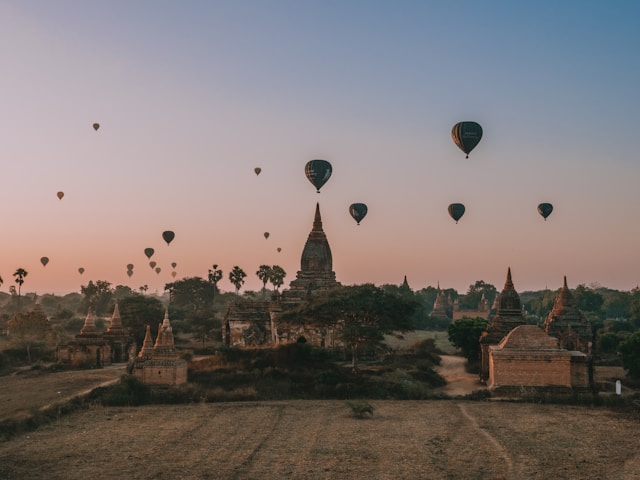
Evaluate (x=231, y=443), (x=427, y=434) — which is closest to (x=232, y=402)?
(x=231, y=443)

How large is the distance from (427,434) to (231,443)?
671 cm

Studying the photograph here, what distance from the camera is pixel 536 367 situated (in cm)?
3023

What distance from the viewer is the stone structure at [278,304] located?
48375mm

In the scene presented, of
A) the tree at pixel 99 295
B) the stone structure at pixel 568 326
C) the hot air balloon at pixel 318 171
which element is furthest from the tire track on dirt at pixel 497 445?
the tree at pixel 99 295

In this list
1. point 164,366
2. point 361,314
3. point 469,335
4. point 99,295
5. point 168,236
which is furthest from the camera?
point 99,295

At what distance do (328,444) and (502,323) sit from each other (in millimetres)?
20183

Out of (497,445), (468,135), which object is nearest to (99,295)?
(468,135)

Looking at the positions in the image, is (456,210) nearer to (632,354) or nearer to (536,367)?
(632,354)

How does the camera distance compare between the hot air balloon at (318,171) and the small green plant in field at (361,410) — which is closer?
the small green plant in field at (361,410)

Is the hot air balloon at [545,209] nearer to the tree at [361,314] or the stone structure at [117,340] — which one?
the tree at [361,314]

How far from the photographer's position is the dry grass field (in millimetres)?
17734

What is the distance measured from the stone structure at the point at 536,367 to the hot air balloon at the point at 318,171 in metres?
22.4

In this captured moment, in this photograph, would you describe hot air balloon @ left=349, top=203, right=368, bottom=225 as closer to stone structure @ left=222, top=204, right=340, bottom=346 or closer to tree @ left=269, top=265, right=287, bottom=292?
stone structure @ left=222, top=204, right=340, bottom=346

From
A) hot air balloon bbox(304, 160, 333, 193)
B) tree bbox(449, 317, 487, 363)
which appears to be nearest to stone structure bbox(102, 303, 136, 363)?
hot air balloon bbox(304, 160, 333, 193)
